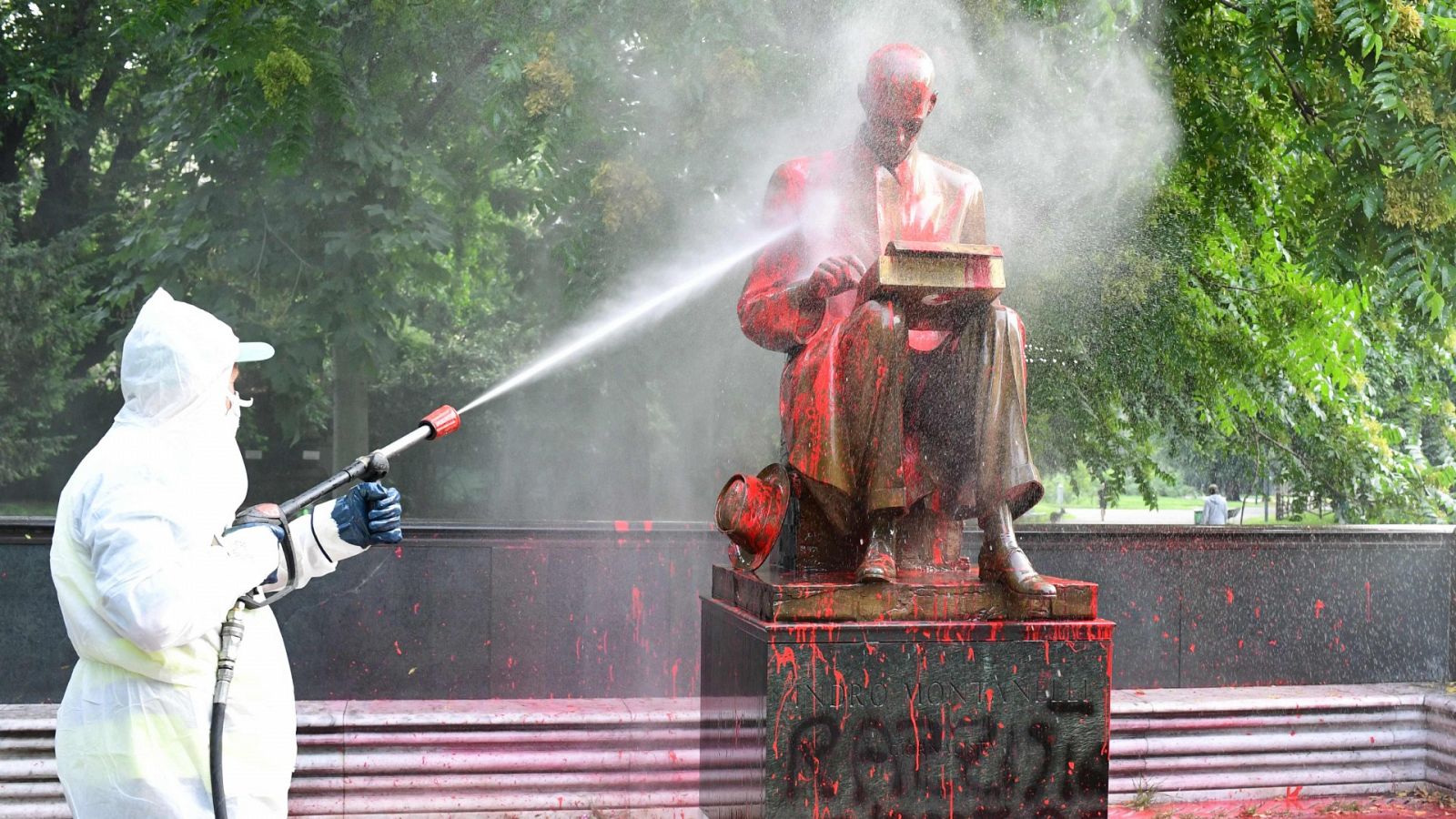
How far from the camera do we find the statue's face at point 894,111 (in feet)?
13.5

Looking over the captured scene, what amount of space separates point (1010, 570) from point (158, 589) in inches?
88.1

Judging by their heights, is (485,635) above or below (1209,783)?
above

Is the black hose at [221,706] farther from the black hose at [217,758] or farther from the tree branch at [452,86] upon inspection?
the tree branch at [452,86]

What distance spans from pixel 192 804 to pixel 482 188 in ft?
31.4

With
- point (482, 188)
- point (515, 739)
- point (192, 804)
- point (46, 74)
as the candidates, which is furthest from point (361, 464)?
point (46, 74)

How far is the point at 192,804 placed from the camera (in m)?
2.69

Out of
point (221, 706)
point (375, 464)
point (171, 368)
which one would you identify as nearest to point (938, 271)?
point (375, 464)

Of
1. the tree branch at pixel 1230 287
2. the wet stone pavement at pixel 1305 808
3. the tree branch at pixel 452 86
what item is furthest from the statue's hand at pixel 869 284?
the tree branch at pixel 452 86

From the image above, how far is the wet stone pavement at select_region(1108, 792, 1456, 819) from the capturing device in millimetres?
5641

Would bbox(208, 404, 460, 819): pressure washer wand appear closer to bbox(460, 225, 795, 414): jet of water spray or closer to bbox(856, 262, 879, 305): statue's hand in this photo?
bbox(856, 262, 879, 305): statue's hand

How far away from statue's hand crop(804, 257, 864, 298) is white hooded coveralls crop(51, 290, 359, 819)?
1.74 m

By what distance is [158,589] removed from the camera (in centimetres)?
252

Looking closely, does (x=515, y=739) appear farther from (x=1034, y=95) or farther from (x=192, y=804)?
(x=1034, y=95)

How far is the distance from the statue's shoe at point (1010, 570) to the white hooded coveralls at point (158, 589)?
1997 millimetres
